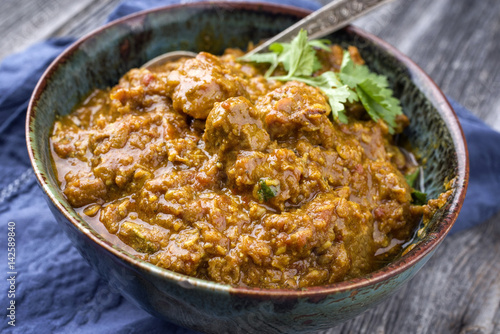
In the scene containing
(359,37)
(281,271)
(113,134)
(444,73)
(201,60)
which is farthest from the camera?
(444,73)

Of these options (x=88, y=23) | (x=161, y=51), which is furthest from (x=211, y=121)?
(x=88, y=23)

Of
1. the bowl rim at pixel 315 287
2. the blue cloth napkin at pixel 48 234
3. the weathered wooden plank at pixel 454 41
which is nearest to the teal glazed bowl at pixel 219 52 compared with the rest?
the bowl rim at pixel 315 287

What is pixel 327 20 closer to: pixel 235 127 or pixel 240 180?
pixel 235 127

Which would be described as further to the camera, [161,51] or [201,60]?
[161,51]

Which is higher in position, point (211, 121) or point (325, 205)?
point (211, 121)

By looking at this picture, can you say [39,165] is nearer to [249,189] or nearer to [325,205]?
[249,189]

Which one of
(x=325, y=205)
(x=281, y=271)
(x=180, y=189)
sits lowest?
(x=281, y=271)
